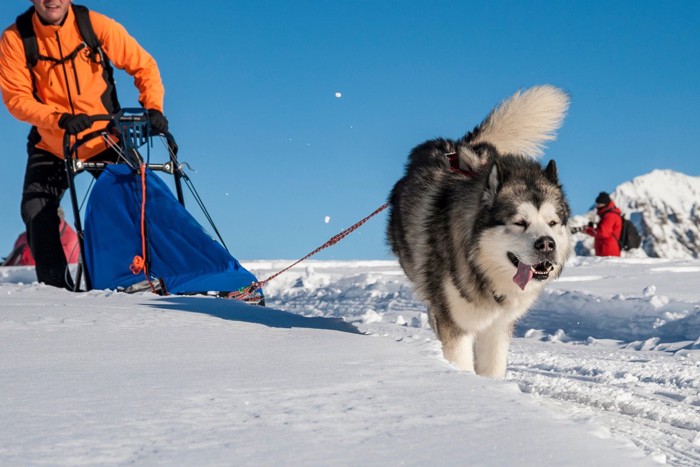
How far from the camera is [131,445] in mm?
1564

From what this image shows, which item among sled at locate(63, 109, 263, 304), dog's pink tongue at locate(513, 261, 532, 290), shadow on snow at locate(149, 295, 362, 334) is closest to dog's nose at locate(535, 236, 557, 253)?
dog's pink tongue at locate(513, 261, 532, 290)

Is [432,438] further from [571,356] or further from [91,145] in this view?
[91,145]

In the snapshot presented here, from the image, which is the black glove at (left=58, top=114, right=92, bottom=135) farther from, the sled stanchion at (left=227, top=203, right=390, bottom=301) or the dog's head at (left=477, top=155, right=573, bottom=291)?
the dog's head at (left=477, top=155, right=573, bottom=291)

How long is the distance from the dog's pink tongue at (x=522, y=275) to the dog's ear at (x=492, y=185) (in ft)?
0.92

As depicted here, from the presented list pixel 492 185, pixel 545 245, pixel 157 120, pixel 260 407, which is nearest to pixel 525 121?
pixel 492 185

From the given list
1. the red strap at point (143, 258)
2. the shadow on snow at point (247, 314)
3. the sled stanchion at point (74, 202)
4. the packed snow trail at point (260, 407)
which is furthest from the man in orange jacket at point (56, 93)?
the packed snow trail at point (260, 407)

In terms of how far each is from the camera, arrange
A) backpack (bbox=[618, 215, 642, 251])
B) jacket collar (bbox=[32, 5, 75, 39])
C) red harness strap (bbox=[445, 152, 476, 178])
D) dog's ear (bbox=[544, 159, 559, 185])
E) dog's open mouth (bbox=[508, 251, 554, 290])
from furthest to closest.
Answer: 1. backpack (bbox=[618, 215, 642, 251])
2. jacket collar (bbox=[32, 5, 75, 39])
3. red harness strap (bbox=[445, 152, 476, 178])
4. dog's ear (bbox=[544, 159, 559, 185])
5. dog's open mouth (bbox=[508, 251, 554, 290])

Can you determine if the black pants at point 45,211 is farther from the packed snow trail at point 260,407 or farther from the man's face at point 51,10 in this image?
the packed snow trail at point 260,407

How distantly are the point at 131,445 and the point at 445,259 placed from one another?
85.7 inches

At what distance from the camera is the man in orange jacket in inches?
Result: 205

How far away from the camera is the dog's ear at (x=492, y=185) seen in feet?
10.9

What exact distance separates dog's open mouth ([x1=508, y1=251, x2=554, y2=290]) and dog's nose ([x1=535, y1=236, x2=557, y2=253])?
0.07 meters

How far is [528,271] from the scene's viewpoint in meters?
3.29

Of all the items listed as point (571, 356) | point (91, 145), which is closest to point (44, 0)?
point (91, 145)
